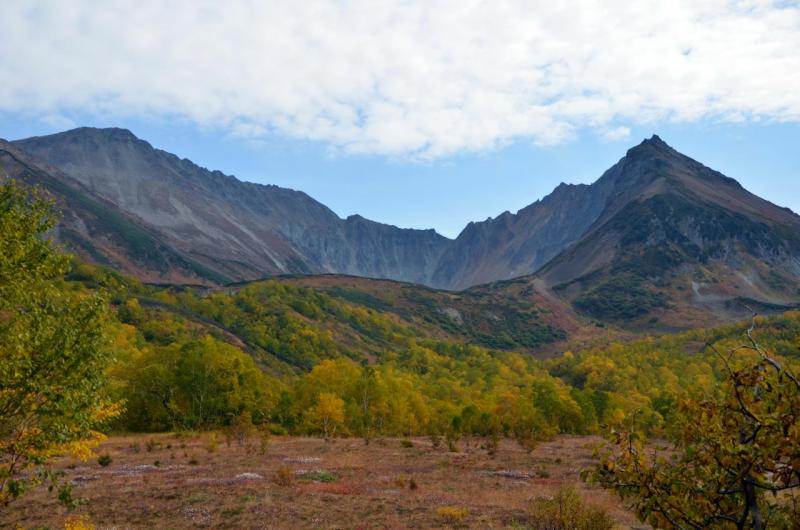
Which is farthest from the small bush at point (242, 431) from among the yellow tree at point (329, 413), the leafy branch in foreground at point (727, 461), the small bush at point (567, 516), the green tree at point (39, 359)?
the leafy branch in foreground at point (727, 461)

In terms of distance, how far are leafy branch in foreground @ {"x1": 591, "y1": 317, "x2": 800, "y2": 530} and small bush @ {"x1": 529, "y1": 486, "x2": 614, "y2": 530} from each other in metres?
12.0

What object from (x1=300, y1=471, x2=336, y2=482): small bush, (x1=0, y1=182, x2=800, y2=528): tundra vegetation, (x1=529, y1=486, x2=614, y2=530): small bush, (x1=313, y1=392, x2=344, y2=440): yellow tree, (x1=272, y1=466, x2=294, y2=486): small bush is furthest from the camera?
(x1=313, y1=392, x2=344, y2=440): yellow tree

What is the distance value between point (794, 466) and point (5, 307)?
54.6 feet

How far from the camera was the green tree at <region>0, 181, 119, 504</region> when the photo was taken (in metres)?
11.9

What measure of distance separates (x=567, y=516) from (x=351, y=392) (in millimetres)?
68465

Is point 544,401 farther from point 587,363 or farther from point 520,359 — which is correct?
point 520,359

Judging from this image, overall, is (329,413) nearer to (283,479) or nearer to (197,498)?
(283,479)

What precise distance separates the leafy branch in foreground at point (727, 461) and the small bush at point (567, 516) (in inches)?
471

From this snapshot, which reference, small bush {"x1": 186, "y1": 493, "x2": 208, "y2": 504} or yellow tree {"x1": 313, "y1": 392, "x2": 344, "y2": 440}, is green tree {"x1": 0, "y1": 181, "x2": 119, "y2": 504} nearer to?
small bush {"x1": 186, "y1": 493, "x2": 208, "y2": 504}

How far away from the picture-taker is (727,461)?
538cm

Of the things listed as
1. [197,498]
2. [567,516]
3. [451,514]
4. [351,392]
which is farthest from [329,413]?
[567,516]

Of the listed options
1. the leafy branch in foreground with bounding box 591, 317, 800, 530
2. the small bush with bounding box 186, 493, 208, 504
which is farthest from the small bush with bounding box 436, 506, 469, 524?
the leafy branch in foreground with bounding box 591, 317, 800, 530

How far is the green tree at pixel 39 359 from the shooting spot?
11938 millimetres

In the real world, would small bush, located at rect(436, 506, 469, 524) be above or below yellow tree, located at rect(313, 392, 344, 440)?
above
